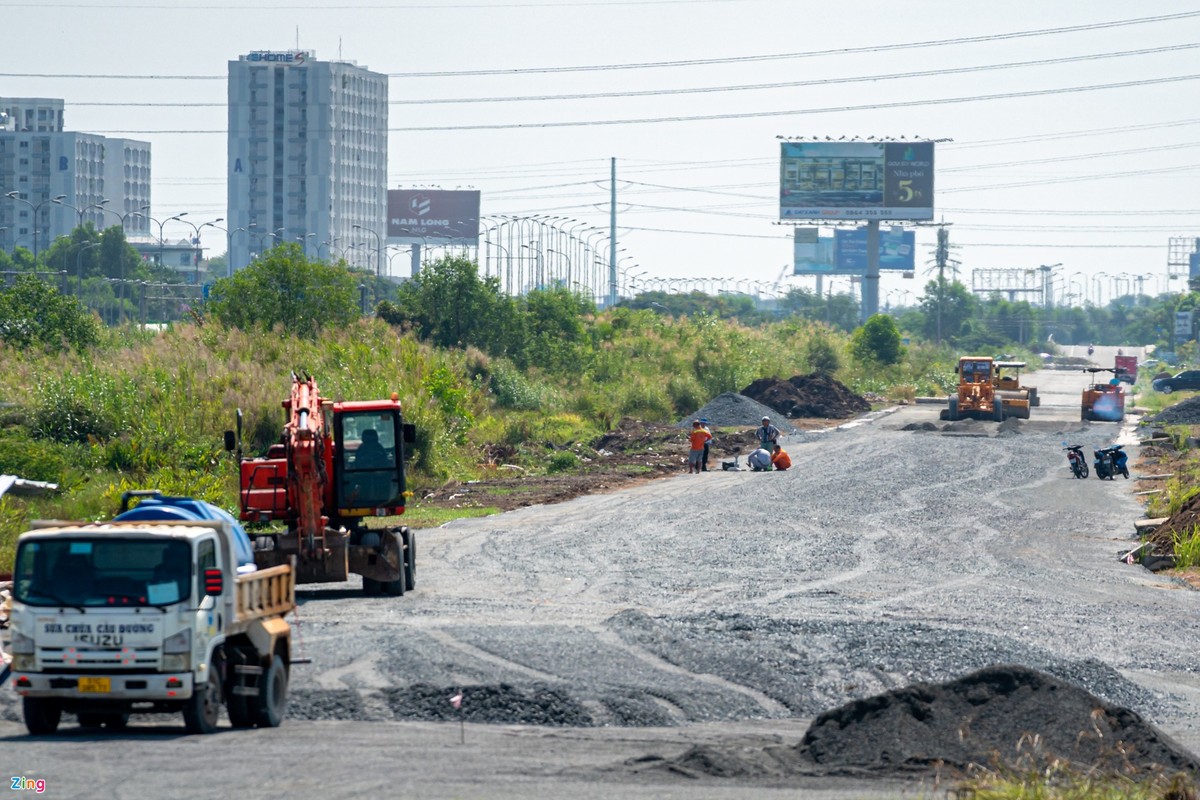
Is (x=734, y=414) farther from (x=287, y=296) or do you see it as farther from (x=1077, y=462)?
(x=1077, y=462)

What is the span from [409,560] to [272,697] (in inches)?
312

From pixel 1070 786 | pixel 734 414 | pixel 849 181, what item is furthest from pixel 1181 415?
pixel 849 181

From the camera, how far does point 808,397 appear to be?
65750mm

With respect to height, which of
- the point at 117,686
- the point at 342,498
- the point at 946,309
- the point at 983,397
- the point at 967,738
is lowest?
the point at 967,738

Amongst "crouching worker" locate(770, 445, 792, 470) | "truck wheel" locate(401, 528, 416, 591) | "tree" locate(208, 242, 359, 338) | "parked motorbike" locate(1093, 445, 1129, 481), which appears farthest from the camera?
"tree" locate(208, 242, 359, 338)

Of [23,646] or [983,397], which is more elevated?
[983,397]

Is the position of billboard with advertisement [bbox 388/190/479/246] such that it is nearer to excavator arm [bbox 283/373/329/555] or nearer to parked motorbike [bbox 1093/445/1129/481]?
parked motorbike [bbox 1093/445/1129/481]

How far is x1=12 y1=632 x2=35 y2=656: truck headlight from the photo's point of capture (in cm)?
1200

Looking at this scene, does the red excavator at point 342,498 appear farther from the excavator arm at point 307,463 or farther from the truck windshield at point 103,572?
the truck windshield at point 103,572

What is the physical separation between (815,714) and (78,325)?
3783 cm

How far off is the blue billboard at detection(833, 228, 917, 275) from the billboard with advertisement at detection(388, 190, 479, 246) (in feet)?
155

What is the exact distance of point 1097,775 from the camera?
11133 mm

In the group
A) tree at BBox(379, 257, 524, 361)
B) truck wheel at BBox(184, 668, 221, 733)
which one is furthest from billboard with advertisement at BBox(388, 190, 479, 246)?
truck wheel at BBox(184, 668, 221, 733)

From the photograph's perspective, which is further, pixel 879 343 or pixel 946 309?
pixel 946 309
